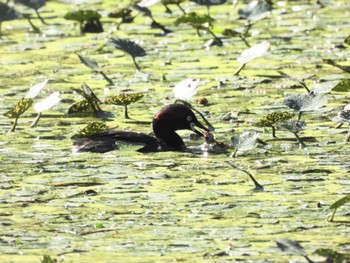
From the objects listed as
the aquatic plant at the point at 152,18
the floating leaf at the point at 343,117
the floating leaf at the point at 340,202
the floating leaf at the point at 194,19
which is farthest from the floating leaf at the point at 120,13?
the floating leaf at the point at 340,202

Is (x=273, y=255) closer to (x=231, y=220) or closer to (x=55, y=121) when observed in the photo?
(x=231, y=220)

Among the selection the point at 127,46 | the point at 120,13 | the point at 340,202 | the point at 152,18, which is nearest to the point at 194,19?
the point at 152,18

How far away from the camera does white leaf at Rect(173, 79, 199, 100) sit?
7933mm

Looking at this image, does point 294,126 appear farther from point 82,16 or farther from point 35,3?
point 35,3

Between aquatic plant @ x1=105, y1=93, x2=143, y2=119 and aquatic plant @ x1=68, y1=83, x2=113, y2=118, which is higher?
aquatic plant @ x1=105, y1=93, x2=143, y2=119

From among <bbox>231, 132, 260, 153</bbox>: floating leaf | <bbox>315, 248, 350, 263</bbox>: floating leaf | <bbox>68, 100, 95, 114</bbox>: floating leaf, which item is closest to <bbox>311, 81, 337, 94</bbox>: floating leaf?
<bbox>231, 132, 260, 153</bbox>: floating leaf

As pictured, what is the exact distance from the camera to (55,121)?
8.09 metres

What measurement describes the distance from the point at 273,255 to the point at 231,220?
0.59 m

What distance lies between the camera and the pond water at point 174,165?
5422mm

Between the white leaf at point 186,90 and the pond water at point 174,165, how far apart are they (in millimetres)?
219

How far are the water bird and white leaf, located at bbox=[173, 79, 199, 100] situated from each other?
225 millimetres

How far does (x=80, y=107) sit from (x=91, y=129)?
0.77 meters

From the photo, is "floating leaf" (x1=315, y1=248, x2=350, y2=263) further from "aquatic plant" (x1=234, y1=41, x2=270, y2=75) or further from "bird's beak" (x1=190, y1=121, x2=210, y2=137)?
"aquatic plant" (x1=234, y1=41, x2=270, y2=75)

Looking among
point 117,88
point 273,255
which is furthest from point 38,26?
point 273,255
